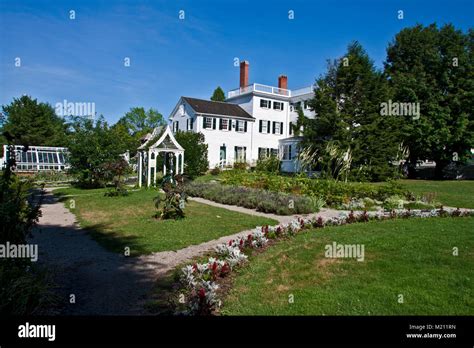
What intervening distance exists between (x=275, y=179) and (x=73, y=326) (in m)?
16.2

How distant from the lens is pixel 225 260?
20.5 ft

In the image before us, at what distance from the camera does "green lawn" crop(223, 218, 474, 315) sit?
14.8 ft

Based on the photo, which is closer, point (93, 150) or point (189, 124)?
point (93, 150)

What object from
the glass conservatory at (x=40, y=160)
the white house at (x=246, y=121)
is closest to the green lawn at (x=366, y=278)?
the white house at (x=246, y=121)

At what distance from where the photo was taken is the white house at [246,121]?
36.2 m

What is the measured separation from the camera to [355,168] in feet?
81.1

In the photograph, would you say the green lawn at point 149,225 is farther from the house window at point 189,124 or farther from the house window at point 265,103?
the house window at point 265,103

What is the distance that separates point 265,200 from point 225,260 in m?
7.28

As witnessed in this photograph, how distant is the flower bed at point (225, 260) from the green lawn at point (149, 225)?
1234 millimetres

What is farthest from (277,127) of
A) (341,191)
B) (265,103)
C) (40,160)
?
(341,191)

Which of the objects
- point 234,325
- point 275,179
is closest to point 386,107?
point 275,179

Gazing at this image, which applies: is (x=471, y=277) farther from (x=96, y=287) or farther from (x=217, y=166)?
(x=217, y=166)

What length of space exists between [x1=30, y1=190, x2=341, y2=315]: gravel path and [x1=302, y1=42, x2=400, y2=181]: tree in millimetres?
17509

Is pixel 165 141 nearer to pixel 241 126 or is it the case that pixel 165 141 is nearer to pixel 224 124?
pixel 224 124
